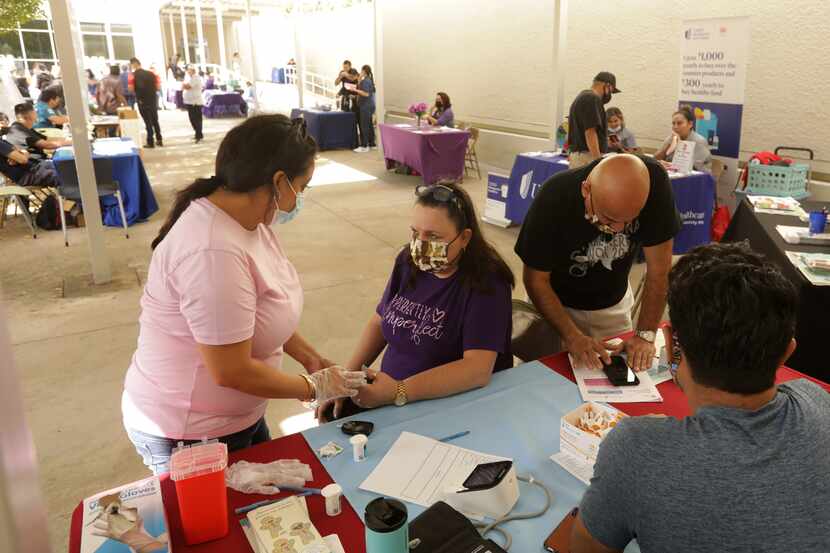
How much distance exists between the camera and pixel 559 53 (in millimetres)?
6168

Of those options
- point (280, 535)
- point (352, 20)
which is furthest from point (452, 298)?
point (352, 20)

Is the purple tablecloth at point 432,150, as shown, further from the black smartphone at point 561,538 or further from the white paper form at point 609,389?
the black smartphone at point 561,538

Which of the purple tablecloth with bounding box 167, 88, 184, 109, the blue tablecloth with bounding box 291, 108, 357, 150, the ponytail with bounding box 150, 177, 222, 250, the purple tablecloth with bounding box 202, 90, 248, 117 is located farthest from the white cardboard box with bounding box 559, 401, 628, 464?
the purple tablecloth with bounding box 167, 88, 184, 109

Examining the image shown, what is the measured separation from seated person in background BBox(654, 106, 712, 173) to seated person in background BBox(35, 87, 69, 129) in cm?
775

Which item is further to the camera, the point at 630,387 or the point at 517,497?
the point at 630,387

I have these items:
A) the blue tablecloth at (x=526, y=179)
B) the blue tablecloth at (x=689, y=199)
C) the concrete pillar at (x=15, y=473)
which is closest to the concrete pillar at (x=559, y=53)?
the blue tablecloth at (x=526, y=179)

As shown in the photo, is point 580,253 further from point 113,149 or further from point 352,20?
point 352,20

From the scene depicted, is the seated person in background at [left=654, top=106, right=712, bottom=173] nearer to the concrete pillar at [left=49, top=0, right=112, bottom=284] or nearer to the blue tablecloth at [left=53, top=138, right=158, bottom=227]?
the concrete pillar at [left=49, top=0, right=112, bottom=284]

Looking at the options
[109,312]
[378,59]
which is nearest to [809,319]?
[109,312]

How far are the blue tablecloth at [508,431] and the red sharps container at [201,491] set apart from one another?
27 centimetres

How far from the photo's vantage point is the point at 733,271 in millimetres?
903

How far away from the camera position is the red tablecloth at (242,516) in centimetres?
111

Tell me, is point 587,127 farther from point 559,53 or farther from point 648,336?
point 648,336

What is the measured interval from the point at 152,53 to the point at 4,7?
16678 mm
